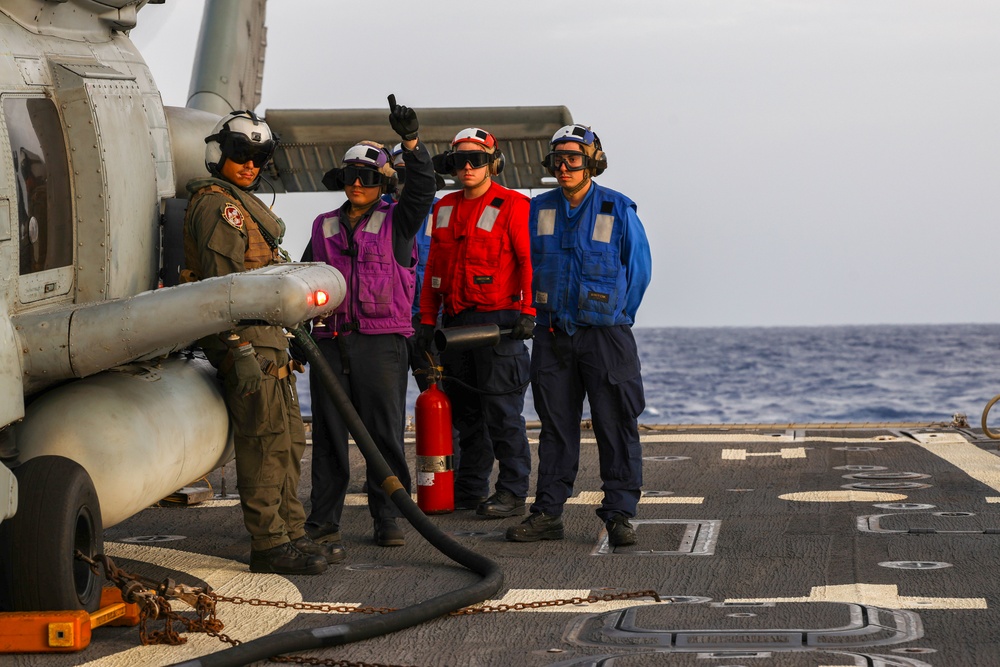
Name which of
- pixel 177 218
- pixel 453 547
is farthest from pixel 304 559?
pixel 177 218

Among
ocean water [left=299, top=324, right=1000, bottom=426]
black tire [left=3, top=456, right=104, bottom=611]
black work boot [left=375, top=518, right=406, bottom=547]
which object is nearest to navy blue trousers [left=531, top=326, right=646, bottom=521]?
black work boot [left=375, top=518, right=406, bottom=547]

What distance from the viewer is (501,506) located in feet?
23.8

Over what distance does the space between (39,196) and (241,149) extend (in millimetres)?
1031

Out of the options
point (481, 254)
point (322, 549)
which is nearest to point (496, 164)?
point (481, 254)

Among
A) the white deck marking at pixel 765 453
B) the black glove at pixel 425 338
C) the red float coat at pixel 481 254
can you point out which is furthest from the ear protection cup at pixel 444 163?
the white deck marking at pixel 765 453

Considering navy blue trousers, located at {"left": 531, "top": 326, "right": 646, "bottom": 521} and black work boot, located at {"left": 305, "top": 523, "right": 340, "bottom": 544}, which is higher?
navy blue trousers, located at {"left": 531, "top": 326, "right": 646, "bottom": 521}

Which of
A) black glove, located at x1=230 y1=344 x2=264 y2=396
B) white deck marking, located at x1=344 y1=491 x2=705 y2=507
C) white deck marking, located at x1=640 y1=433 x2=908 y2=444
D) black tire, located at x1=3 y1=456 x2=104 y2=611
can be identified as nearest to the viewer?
black tire, located at x1=3 y1=456 x2=104 y2=611

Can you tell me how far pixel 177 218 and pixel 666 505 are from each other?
311 cm

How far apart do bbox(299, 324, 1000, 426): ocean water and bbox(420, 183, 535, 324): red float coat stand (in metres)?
18.9

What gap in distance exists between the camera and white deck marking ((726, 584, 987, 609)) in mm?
4805

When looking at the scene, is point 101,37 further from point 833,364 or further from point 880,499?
point 833,364

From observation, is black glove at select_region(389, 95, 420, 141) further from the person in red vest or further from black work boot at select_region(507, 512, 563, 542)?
black work boot at select_region(507, 512, 563, 542)

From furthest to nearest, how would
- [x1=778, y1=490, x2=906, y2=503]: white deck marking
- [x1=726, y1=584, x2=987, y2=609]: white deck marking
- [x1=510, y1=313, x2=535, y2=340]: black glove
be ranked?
[x1=778, y1=490, x2=906, y2=503]: white deck marking < [x1=510, y1=313, x2=535, y2=340]: black glove < [x1=726, y1=584, x2=987, y2=609]: white deck marking

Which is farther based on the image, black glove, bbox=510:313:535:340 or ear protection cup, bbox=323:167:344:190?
black glove, bbox=510:313:535:340
